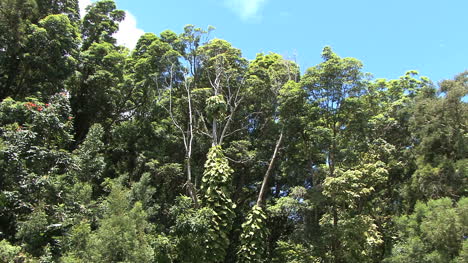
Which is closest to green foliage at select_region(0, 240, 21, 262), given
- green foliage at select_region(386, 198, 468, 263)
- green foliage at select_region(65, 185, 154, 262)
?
green foliage at select_region(65, 185, 154, 262)

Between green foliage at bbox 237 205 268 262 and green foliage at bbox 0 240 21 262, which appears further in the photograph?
green foliage at bbox 237 205 268 262

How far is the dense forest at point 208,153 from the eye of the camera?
36.7 ft

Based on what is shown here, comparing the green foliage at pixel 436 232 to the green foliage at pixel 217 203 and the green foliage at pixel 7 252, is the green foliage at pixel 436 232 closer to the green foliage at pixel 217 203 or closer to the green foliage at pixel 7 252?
the green foliage at pixel 217 203

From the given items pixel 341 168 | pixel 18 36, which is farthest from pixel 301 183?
pixel 18 36

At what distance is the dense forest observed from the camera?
11.2 m

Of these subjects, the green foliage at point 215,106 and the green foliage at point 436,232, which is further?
the green foliage at point 215,106

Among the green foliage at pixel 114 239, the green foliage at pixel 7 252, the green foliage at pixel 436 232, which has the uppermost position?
the green foliage at pixel 436 232

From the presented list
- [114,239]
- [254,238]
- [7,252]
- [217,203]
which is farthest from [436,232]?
[7,252]

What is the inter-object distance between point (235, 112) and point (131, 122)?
5.02 m

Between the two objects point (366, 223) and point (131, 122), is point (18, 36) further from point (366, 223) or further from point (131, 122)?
point (366, 223)

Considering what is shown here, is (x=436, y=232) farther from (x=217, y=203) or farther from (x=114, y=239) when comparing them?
(x=114, y=239)

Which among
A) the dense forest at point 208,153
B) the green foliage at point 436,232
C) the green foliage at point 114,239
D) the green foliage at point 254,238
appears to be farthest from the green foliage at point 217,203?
the green foliage at point 436,232

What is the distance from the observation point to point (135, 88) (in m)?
18.1

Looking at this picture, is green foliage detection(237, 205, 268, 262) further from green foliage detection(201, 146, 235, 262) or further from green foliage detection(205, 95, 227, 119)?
green foliage detection(205, 95, 227, 119)
